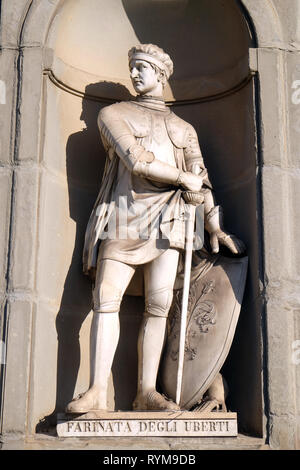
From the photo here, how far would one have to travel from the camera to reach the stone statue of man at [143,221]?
686cm

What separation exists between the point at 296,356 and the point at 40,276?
5.66 ft

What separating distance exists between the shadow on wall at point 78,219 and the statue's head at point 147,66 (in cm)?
48

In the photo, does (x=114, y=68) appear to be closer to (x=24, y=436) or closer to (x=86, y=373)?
(x=86, y=373)

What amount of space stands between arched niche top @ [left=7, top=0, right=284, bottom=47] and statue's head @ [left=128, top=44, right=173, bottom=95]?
626 mm

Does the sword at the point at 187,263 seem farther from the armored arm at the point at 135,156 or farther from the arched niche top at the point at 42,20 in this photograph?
the arched niche top at the point at 42,20

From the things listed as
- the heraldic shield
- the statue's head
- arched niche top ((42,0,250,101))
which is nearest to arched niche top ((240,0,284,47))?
arched niche top ((42,0,250,101))

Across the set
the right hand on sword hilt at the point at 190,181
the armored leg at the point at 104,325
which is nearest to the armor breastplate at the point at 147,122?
the right hand on sword hilt at the point at 190,181

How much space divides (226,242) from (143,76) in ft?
4.23

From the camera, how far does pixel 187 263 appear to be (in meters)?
6.95

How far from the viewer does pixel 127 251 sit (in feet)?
22.9

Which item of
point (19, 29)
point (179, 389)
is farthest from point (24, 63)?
point (179, 389)

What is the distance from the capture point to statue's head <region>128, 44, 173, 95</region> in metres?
7.38

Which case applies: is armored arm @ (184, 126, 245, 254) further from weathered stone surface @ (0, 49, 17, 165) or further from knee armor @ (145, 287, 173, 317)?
weathered stone surface @ (0, 49, 17, 165)

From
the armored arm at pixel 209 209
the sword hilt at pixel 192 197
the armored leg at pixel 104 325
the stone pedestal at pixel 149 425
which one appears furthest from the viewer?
the armored arm at pixel 209 209
